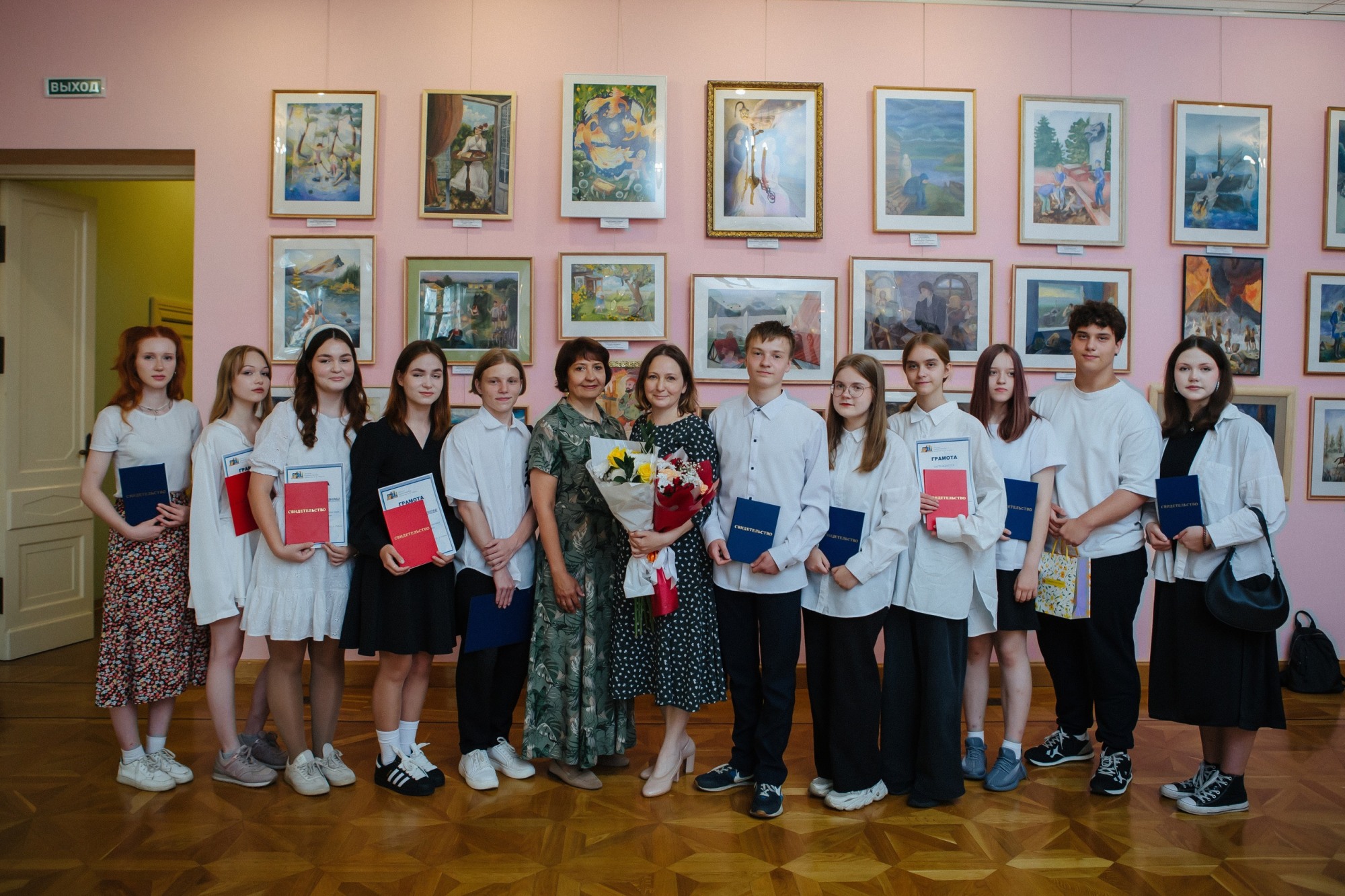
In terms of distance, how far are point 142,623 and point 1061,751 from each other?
12.8 feet

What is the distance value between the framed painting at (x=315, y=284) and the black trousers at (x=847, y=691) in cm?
304

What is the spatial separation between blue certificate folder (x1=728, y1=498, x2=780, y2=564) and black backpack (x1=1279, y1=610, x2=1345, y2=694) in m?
3.74

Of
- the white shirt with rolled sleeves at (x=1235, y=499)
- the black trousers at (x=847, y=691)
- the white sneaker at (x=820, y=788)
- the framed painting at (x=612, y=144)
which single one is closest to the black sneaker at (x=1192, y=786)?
the white shirt with rolled sleeves at (x=1235, y=499)

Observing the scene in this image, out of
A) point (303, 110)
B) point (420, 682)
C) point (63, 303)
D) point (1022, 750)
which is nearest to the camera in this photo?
point (420, 682)

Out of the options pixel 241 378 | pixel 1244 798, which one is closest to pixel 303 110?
pixel 241 378

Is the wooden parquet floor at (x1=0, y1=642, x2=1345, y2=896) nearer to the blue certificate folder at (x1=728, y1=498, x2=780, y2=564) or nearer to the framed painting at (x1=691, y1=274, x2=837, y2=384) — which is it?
→ the blue certificate folder at (x1=728, y1=498, x2=780, y2=564)

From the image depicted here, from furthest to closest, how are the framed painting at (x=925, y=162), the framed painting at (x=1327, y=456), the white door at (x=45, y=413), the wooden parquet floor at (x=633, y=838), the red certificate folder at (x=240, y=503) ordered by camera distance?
the white door at (x=45, y=413), the framed painting at (x=1327, y=456), the framed painting at (x=925, y=162), the red certificate folder at (x=240, y=503), the wooden parquet floor at (x=633, y=838)

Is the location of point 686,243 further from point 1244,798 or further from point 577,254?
point 1244,798

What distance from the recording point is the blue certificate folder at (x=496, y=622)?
327 cm

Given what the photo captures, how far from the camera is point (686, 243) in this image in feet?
15.6

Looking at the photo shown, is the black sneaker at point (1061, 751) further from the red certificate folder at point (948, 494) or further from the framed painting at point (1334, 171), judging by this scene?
the framed painting at point (1334, 171)

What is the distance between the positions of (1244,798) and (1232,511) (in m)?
1.12

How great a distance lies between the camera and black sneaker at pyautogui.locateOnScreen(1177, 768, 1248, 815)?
320cm

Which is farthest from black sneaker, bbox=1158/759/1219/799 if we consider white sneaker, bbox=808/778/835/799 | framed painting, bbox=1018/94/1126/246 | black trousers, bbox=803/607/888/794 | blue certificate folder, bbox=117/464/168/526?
blue certificate folder, bbox=117/464/168/526
